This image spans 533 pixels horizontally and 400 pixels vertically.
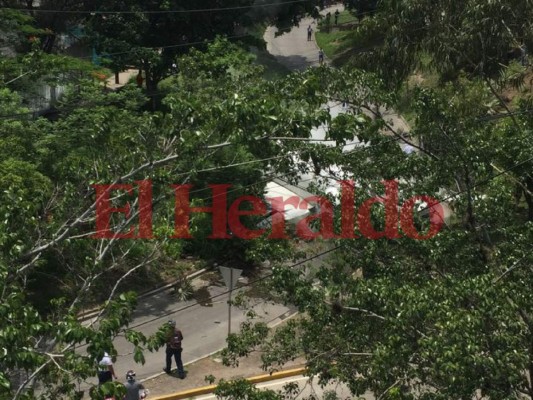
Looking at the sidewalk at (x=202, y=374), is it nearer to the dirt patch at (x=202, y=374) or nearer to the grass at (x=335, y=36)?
the dirt patch at (x=202, y=374)

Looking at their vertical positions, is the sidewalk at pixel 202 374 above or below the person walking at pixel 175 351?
below

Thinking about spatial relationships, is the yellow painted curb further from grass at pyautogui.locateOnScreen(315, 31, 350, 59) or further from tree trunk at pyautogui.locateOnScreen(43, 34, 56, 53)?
grass at pyautogui.locateOnScreen(315, 31, 350, 59)

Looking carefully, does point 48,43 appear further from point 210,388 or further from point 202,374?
point 210,388

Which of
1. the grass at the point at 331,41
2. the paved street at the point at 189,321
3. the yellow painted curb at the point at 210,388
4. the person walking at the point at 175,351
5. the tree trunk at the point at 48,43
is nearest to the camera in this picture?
the yellow painted curb at the point at 210,388

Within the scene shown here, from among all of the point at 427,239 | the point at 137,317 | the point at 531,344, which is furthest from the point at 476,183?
the point at 137,317

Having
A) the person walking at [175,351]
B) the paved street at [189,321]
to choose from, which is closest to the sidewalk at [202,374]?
the person walking at [175,351]

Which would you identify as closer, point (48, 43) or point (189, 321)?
point (189, 321)

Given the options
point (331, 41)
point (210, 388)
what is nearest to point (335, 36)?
point (331, 41)

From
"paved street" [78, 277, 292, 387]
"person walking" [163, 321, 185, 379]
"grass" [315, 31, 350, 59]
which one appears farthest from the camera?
"grass" [315, 31, 350, 59]

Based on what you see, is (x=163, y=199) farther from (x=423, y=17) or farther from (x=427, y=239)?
(x=423, y=17)

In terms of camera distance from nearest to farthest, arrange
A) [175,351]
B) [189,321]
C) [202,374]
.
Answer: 1. [175,351]
2. [202,374]
3. [189,321]

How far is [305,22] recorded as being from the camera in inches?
1852

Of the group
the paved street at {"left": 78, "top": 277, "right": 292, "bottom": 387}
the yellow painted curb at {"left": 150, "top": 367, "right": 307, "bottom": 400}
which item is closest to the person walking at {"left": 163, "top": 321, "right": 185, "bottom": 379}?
the paved street at {"left": 78, "top": 277, "right": 292, "bottom": 387}

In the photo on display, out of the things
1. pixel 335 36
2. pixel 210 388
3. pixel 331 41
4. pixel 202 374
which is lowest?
pixel 202 374
